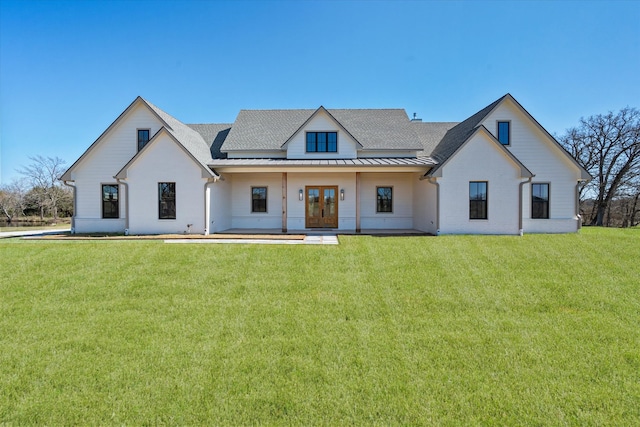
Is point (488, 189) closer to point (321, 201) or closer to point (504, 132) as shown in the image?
point (504, 132)

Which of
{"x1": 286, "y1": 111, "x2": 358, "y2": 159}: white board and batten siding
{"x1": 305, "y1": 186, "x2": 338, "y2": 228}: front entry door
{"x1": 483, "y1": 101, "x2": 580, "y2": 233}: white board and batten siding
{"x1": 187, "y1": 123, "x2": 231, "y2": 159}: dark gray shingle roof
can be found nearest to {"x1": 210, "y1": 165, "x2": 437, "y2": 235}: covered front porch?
{"x1": 305, "y1": 186, "x2": 338, "y2": 228}: front entry door

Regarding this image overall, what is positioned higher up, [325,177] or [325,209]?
[325,177]

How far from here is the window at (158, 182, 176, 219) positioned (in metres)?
13.7

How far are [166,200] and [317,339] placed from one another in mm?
11633

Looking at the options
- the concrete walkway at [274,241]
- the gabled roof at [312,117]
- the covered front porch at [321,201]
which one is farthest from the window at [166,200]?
the gabled roof at [312,117]

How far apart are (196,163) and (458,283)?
1198 centimetres

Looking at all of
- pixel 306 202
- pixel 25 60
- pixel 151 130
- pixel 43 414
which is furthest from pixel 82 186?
pixel 43 414

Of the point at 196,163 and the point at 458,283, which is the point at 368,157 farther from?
the point at 458,283

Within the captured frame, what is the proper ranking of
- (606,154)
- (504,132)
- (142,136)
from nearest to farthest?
(504,132)
(142,136)
(606,154)

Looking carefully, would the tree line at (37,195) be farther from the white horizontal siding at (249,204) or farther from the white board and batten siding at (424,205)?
the white board and batten siding at (424,205)

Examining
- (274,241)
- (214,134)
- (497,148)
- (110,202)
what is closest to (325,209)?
(274,241)

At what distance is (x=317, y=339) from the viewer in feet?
17.3

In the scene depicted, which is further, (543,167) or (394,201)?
(394,201)

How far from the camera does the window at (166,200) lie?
13742 mm
